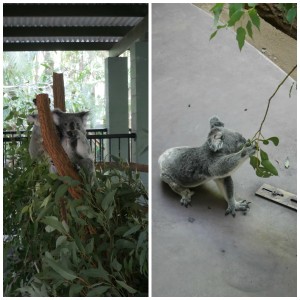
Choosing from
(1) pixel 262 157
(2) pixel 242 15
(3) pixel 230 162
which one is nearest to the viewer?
(2) pixel 242 15

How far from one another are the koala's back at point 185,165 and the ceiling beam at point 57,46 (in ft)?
1.36

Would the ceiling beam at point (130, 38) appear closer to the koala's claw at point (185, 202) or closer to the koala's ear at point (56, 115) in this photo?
the koala's ear at point (56, 115)

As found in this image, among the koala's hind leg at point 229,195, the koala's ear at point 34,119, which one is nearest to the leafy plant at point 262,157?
the koala's hind leg at point 229,195

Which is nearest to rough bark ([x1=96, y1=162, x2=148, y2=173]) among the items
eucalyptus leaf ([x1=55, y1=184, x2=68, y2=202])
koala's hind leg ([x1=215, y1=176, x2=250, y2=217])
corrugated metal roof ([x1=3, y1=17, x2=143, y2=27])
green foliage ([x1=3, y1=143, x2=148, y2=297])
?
green foliage ([x1=3, y1=143, x2=148, y2=297])

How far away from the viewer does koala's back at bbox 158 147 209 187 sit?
1781 millimetres

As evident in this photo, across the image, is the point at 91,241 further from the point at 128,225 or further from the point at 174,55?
the point at 174,55

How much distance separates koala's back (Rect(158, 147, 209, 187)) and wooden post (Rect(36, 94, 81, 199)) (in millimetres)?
312

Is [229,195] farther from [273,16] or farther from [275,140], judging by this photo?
[273,16]

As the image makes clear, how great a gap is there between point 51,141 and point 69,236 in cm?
32

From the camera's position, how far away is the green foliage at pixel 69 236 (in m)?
1.81

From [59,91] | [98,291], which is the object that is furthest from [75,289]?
[59,91]

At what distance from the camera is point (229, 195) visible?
179 centimetres

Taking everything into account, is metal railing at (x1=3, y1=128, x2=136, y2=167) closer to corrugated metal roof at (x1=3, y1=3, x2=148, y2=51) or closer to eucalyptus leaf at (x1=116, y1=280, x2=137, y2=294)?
corrugated metal roof at (x1=3, y1=3, x2=148, y2=51)

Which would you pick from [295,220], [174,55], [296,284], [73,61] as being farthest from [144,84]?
[296,284]
